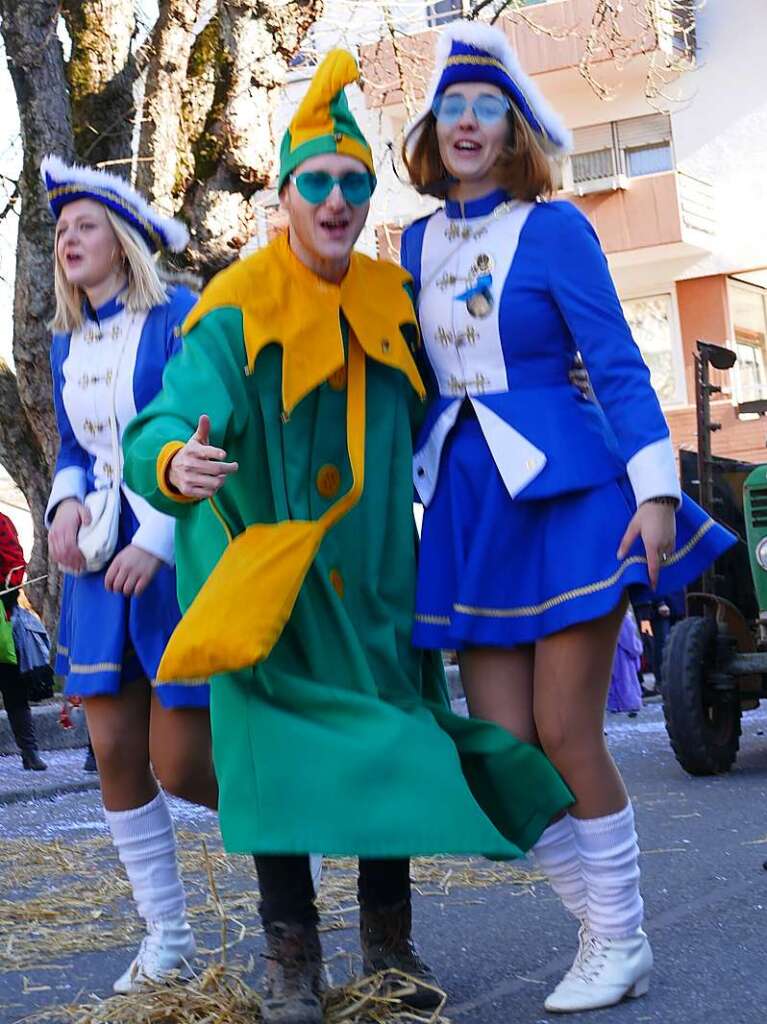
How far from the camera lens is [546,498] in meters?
3.77

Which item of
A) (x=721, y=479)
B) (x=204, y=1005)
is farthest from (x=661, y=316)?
(x=204, y=1005)

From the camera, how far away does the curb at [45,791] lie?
10.2 m

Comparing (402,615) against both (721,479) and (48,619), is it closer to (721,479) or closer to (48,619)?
(721,479)

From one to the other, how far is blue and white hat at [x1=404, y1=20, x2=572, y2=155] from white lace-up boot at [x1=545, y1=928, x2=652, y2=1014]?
1776 mm

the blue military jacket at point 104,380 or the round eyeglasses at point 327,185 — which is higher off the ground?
the round eyeglasses at point 327,185

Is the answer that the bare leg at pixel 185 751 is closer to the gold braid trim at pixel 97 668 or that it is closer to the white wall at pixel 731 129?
the gold braid trim at pixel 97 668

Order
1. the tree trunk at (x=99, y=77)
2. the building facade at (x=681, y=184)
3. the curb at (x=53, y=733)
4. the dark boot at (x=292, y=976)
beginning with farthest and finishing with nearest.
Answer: the building facade at (x=681, y=184) → the curb at (x=53, y=733) → the tree trunk at (x=99, y=77) → the dark boot at (x=292, y=976)

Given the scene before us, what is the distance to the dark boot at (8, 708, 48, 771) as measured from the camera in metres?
11.7

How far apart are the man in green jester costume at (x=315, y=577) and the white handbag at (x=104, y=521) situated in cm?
67

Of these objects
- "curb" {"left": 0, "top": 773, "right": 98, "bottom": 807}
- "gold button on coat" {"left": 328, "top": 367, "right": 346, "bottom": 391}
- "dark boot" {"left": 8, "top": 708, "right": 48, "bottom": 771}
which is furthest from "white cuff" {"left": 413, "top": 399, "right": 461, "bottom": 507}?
→ "dark boot" {"left": 8, "top": 708, "right": 48, "bottom": 771}

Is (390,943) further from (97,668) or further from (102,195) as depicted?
(102,195)

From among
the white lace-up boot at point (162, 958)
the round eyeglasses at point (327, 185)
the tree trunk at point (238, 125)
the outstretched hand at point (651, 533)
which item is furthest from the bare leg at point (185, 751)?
the tree trunk at point (238, 125)

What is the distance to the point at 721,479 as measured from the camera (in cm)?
1037

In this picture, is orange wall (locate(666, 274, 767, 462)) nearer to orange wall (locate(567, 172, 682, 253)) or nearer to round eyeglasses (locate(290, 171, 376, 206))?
orange wall (locate(567, 172, 682, 253))
